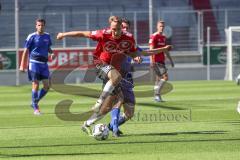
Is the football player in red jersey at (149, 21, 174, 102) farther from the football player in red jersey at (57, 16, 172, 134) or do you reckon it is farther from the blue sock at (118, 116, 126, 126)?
the football player in red jersey at (57, 16, 172, 134)

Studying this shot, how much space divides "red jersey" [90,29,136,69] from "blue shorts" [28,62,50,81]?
5.37 metres

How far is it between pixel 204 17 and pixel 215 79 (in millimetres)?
5394

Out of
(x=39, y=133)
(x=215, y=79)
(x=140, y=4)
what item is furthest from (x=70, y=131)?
(x=140, y=4)

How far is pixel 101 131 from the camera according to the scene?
1109 cm

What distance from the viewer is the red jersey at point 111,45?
11539 millimetres

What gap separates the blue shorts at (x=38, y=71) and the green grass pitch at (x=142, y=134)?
2.84 feet

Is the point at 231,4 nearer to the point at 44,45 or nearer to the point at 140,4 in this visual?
the point at 140,4

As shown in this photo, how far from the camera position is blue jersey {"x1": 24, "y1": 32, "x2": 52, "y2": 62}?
1694 centimetres

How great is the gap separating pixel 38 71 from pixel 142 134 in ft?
18.3

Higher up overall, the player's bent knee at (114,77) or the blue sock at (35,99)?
the player's bent knee at (114,77)

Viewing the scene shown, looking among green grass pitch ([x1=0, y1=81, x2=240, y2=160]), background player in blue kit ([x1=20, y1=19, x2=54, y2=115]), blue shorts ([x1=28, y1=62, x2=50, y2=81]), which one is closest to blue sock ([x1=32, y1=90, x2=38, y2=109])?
background player in blue kit ([x1=20, y1=19, x2=54, y2=115])

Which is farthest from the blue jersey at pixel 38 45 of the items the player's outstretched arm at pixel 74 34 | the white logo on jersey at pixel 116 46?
the player's outstretched arm at pixel 74 34

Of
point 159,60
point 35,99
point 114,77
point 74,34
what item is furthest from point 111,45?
point 159,60

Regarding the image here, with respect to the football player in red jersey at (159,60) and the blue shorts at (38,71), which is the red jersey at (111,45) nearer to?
the blue shorts at (38,71)
